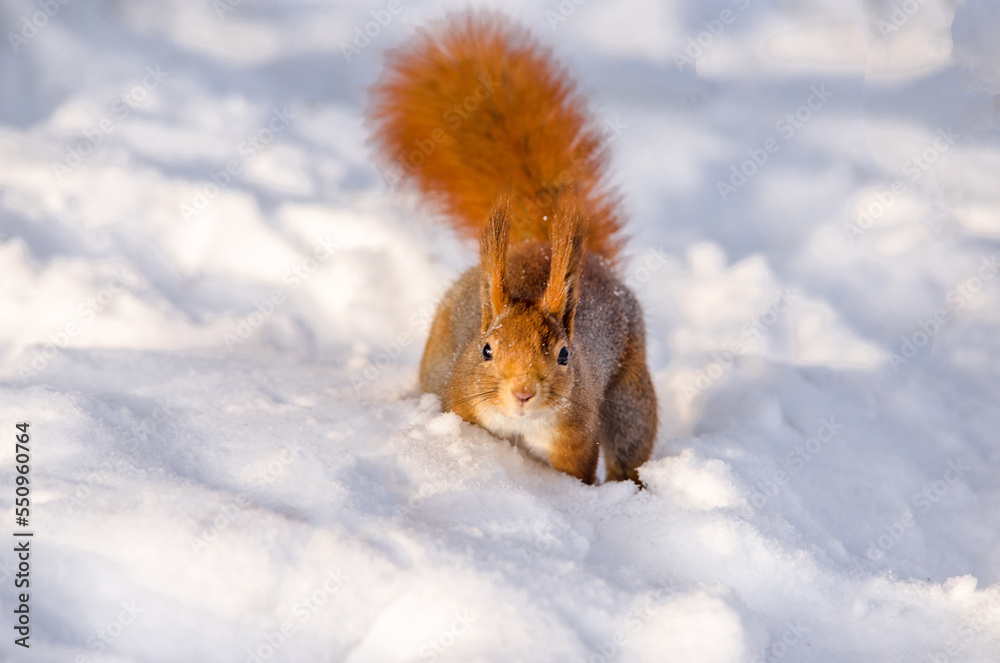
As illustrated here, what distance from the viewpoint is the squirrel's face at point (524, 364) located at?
1.81m

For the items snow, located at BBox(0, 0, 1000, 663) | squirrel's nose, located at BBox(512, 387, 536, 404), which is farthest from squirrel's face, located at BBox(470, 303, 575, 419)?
snow, located at BBox(0, 0, 1000, 663)

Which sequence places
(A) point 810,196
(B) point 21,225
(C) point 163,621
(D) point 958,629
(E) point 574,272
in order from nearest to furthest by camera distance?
(C) point 163,621
(D) point 958,629
(E) point 574,272
(B) point 21,225
(A) point 810,196

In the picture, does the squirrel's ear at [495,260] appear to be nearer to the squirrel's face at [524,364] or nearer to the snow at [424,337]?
the squirrel's face at [524,364]

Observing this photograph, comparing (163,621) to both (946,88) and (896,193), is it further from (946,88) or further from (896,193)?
Answer: (946,88)

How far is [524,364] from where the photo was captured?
5.97 feet

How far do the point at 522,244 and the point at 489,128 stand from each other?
41 cm

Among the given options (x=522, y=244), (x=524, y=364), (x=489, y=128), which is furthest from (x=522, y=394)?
(x=489, y=128)

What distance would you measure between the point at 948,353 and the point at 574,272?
151 cm

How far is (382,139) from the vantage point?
2.58 metres

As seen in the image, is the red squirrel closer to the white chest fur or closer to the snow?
the white chest fur

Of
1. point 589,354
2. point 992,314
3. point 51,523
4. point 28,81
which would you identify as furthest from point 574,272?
point 28,81

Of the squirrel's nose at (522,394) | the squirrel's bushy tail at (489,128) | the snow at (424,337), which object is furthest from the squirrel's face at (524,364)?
the squirrel's bushy tail at (489,128)

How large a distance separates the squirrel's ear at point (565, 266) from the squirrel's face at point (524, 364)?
3 centimetres

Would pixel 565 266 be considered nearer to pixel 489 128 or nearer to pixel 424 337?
pixel 489 128
